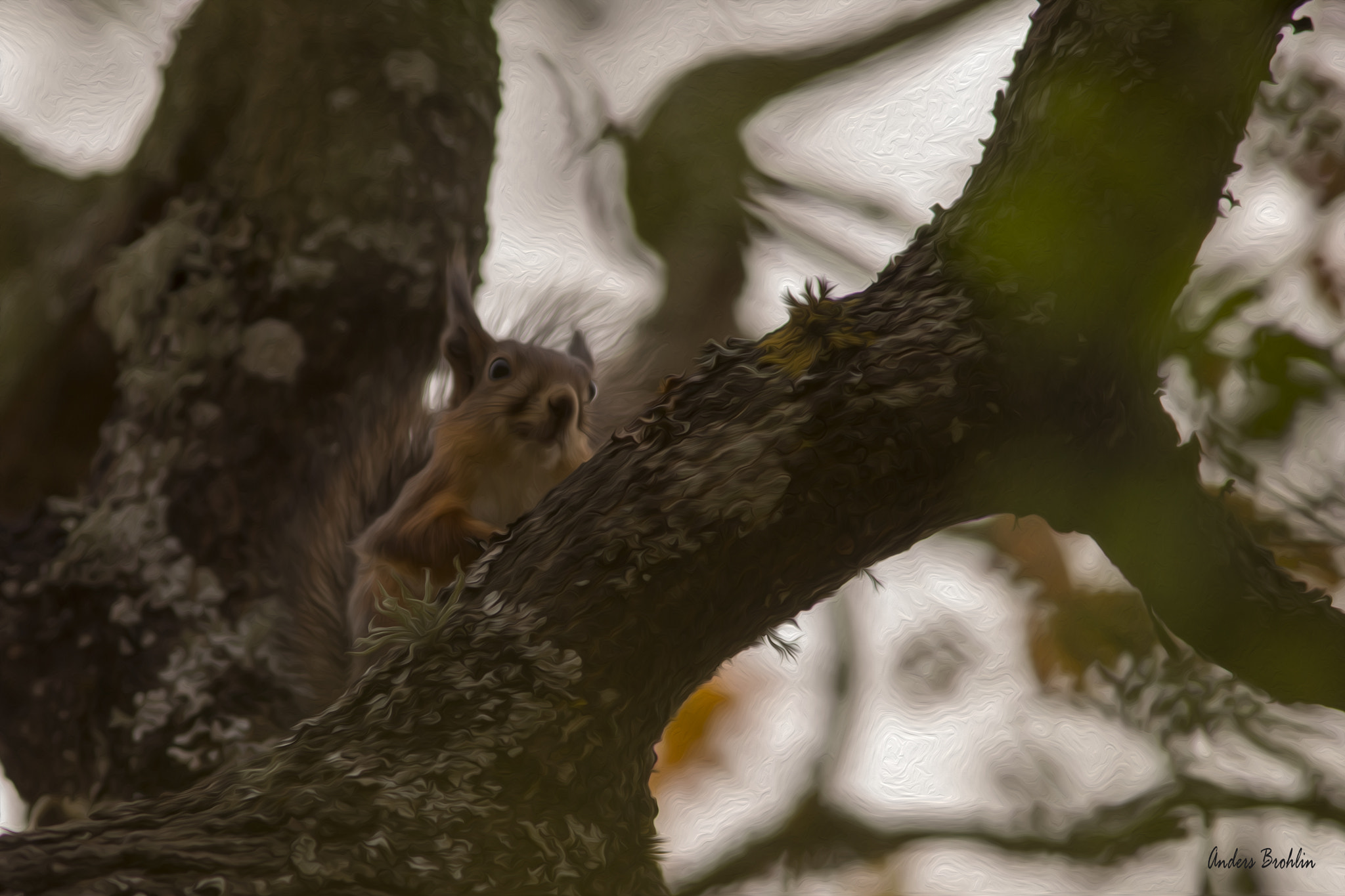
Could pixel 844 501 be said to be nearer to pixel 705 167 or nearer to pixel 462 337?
pixel 462 337

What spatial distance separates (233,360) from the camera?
1.75 metres

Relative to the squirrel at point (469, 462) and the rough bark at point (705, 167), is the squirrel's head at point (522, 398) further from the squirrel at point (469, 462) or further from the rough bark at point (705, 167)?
the rough bark at point (705, 167)

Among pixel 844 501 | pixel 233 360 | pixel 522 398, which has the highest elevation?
pixel 844 501

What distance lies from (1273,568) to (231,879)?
1206 mm

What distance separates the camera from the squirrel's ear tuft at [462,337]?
6.37 feet

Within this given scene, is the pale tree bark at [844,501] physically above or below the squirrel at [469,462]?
above

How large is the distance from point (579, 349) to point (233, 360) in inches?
39.8

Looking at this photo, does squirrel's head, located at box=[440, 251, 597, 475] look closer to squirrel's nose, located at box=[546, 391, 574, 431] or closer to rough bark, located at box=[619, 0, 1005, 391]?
squirrel's nose, located at box=[546, 391, 574, 431]

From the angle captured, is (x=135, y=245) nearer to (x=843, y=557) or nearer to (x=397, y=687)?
(x=397, y=687)

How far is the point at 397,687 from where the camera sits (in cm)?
103

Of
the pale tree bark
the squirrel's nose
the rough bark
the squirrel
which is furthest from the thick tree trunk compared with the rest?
the pale tree bark

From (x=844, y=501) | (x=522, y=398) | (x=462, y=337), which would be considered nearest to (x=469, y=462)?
(x=522, y=398)

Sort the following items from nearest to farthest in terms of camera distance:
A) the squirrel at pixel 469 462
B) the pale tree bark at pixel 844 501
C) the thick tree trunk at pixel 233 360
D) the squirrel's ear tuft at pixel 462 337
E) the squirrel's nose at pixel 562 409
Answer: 1. the pale tree bark at pixel 844 501
2. the thick tree trunk at pixel 233 360
3. the squirrel's ear tuft at pixel 462 337
4. the squirrel at pixel 469 462
5. the squirrel's nose at pixel 562 409

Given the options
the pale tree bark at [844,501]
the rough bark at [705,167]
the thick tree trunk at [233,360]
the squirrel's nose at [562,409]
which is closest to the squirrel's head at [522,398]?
the squirrel's nose at [562,409]
